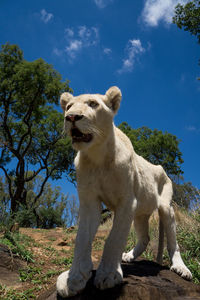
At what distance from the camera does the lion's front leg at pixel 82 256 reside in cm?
242

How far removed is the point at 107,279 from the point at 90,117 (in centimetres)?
155

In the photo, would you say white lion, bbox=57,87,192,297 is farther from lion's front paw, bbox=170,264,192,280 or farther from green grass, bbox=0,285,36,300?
green grass, bbox=0,285,36,300

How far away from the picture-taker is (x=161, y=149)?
23.0 meters

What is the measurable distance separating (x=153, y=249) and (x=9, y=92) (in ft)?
Answer: 44.3

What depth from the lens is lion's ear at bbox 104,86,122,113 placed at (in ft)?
9.00

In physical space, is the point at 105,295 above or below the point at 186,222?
below

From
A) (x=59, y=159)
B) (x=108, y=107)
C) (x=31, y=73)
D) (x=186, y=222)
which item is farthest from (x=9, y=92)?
(x=108, y=107)

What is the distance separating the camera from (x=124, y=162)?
107 inches

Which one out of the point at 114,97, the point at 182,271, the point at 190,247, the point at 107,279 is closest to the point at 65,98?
the point at 114,97

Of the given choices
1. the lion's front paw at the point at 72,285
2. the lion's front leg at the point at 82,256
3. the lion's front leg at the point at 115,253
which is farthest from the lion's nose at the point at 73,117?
the lion's front paw at the point at 72,285

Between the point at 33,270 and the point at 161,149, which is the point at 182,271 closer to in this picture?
the point at 33,270

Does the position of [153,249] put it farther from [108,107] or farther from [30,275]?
[108,107]

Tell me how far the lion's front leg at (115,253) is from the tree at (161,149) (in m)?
19.2

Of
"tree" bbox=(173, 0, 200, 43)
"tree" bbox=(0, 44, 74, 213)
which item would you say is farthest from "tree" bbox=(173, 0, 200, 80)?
"tree" bbox=(0, 44, 74, 213)
